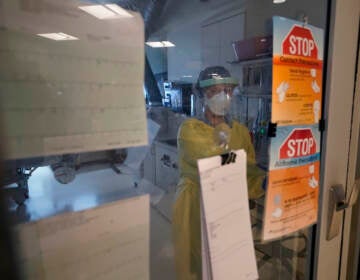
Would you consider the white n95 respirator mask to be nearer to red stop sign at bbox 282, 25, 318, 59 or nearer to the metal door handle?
red stop sign at bbox 282, 25, 318, 59

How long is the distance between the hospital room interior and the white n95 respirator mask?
0.01 metres

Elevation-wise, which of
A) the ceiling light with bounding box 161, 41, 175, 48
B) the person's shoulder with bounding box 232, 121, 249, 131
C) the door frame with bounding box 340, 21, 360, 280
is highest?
the ceiling light with bounding box 161, 41, 175, 48

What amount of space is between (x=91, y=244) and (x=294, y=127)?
2.00 feet

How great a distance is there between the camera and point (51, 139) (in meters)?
0.40

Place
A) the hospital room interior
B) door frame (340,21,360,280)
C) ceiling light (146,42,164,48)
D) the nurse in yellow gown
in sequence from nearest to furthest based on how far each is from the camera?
the hospital room interior → ceiling light (146,42,164,48) → the nurse in yellow gown → door frame (340,21,360,280)

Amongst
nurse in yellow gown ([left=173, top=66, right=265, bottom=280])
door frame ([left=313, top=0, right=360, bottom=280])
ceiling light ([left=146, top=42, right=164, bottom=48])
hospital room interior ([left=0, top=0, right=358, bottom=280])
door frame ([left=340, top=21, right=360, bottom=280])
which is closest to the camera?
hospital room interior ([left=0, top=0, right=358, bottom=280])

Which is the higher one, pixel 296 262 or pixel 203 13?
pixel 203 13

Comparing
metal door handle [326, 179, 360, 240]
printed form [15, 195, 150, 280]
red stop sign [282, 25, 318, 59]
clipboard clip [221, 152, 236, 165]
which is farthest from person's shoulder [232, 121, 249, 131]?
metal door handle [326, 179, 360, 240]

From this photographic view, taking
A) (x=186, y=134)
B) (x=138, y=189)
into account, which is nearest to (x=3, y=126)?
(x=138, y=189)

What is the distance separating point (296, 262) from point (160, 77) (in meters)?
0.83

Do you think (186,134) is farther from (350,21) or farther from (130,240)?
(350,21)

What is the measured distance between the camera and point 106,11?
43 centimetres

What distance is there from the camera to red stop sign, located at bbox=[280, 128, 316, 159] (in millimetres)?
695

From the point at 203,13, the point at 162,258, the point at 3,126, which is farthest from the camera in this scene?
the point at 203,13
